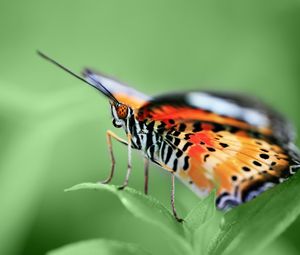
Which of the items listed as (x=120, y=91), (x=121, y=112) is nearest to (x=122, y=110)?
(x=121, y=112)

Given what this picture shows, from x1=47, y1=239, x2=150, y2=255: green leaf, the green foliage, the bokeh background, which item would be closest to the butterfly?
the green foliage

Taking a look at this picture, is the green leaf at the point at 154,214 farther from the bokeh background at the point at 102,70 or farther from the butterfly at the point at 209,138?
the bokeh background at the point at 102,70

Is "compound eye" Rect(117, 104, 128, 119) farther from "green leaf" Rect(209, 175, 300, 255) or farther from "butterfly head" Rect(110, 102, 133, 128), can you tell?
"green leaf" Rect(209, 175, 300, 255)

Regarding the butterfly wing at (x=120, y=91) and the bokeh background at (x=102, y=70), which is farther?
the bokeh background at (x=102, y=70)

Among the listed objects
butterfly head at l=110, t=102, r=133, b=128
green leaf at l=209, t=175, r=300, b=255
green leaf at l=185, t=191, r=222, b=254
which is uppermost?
butterfly head at l=110, t=102, r=133, b=128

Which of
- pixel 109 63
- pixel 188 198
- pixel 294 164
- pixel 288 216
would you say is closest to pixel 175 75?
pixel 109 63

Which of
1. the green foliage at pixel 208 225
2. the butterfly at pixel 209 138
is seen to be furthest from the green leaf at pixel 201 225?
the butterfly at pixel 209 138

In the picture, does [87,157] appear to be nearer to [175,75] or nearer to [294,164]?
[175,75]
